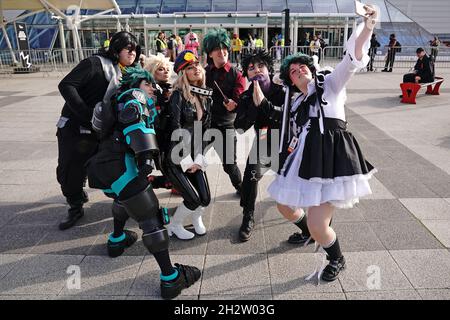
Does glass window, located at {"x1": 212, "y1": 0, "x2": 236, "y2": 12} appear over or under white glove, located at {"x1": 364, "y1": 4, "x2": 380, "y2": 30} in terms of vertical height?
over

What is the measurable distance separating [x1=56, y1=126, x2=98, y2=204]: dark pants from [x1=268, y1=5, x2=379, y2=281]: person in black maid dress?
6.64 feet

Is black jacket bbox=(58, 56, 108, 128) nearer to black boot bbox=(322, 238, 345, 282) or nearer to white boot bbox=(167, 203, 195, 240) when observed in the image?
white boot bbox=(167, 203, 195, 240)

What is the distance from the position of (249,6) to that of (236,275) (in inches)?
926

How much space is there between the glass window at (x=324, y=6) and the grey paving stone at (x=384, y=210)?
2149 centimetres

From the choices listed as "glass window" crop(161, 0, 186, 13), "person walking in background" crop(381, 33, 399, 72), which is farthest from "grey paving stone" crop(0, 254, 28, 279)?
"glass window" crop(161, 0, 186, 13)

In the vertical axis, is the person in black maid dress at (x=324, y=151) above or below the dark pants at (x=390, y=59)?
above

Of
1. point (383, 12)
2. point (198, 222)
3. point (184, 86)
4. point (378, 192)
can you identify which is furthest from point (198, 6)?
point (198, 222)

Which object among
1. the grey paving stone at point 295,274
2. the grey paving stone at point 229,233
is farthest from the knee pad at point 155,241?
the grey paving stone at point 295,274

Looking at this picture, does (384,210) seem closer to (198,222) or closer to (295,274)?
(295,274)

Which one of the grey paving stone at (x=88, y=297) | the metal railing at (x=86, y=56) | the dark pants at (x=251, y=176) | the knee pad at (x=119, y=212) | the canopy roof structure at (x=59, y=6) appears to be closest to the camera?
the grey paving stone at (x=88, y=297)

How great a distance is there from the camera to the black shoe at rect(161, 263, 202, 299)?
2.63m

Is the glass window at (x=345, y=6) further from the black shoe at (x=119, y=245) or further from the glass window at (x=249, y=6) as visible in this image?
the black shoe at (x=119, y=245)

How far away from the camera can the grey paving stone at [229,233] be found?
130 inches

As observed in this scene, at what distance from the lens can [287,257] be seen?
10.3ft
